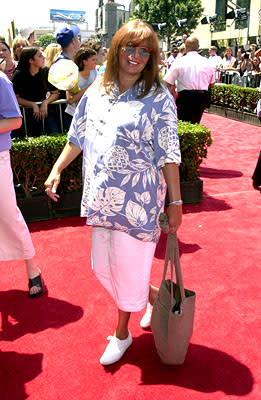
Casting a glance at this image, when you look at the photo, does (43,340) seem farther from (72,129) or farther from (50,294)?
(72,129)

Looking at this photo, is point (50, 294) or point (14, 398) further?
point (50, 294)

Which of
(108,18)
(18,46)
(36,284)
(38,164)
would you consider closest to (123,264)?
(36,284)

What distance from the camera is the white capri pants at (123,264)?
2344mm

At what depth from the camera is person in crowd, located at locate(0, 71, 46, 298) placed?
2779 millimetres

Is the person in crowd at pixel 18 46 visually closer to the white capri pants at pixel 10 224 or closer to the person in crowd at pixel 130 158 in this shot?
the white capri pants at pixel 10 224

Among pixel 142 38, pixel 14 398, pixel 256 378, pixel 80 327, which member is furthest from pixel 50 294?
pixel 142 38

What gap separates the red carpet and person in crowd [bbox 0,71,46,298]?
10.4 inches

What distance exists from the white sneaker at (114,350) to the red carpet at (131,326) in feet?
0.17

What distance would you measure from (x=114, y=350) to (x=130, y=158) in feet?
4.03

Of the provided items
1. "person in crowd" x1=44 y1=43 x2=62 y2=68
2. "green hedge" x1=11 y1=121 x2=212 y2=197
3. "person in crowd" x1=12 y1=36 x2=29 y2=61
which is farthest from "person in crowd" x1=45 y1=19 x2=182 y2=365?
"person in crowd" x1=12 y1=36 x2=29 y2=61

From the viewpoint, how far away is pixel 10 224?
308 centimetres

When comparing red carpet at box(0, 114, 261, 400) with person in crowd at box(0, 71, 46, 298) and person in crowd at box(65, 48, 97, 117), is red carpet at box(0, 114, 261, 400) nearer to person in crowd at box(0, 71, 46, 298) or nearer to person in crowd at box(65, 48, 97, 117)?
person in crowd at box(0, 71, 46, 298)

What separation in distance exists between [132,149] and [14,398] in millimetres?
1543

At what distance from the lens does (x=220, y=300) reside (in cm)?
325
